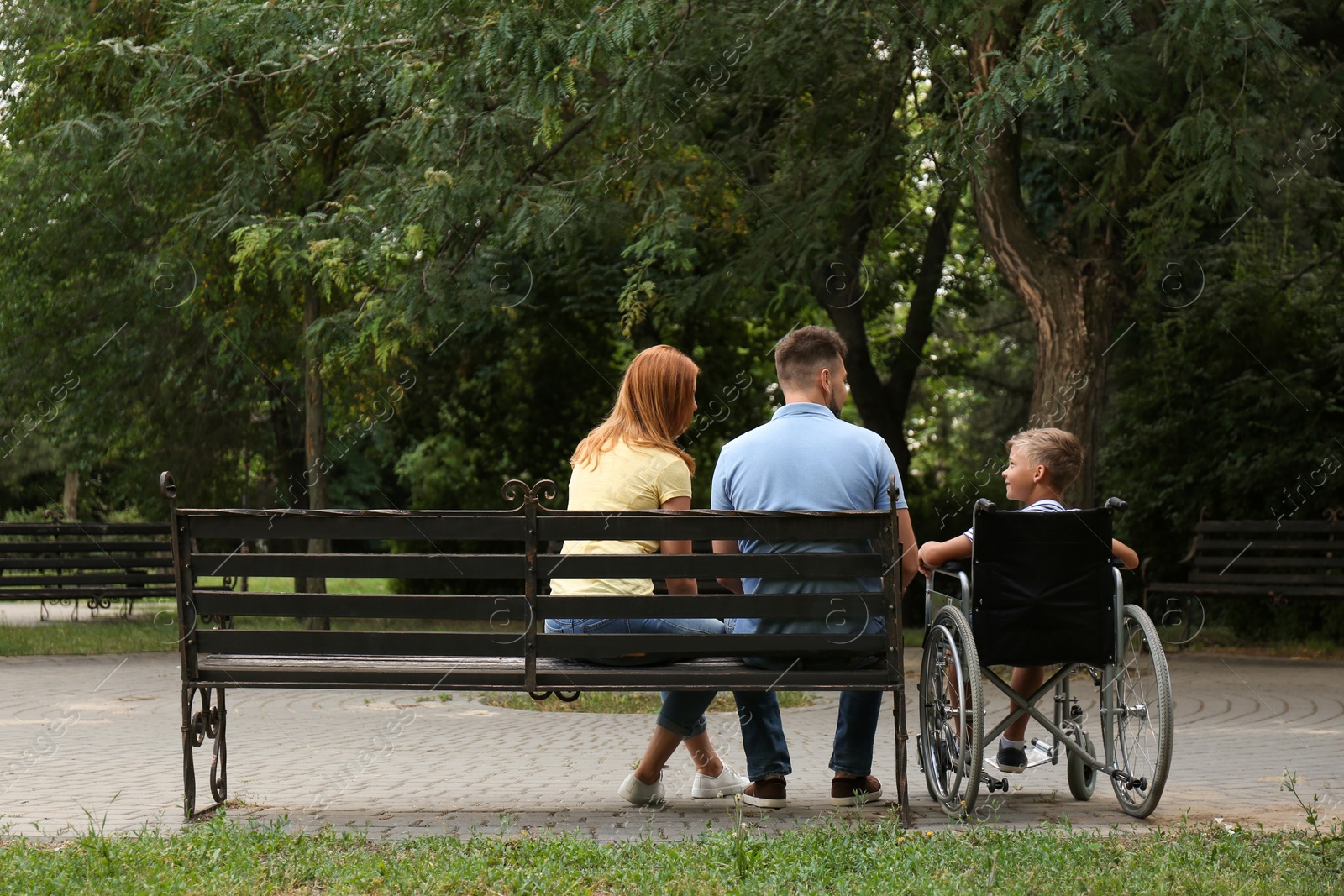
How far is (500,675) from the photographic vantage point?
4.96 meters

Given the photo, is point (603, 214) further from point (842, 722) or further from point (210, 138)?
point (842, 722)

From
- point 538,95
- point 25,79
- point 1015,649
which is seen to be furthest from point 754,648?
point 25,79

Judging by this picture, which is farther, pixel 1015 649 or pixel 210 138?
pixel 210 138

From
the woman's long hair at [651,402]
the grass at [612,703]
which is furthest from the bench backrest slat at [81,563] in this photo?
the woman's long hair at [651,402]

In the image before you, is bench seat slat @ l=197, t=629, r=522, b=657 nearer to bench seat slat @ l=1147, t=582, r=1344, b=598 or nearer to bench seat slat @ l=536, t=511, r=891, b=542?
bench seat slat @ l=536, t=511, r=891, b=542

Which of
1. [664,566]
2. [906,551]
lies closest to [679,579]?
[664,566]

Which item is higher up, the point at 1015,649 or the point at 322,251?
the point at 322,251

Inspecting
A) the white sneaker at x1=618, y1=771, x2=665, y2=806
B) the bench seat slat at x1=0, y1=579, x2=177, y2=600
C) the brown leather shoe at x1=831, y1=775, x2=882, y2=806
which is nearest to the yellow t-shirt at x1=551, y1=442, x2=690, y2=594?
the white sneaker at x1=618, y1=771, x2=665, y2=806

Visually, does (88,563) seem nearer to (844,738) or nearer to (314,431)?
(314,431)

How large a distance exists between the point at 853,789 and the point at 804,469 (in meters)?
1.29

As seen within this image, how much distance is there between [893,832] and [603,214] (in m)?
9.62

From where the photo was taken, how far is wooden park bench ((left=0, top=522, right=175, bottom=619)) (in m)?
16.9

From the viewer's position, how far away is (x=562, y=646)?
4.97m

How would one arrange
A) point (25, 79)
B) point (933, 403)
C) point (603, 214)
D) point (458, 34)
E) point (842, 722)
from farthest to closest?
1. point (933, 403)
2. point (25, 79)
3. point (603, 214)
4. point (458, 34)
5. point (842, 722)
